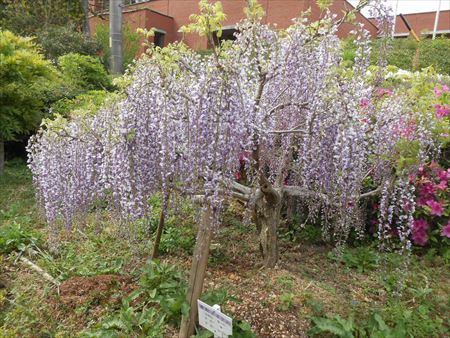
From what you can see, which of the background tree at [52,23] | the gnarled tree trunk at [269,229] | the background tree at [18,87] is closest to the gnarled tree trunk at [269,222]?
the gnarled tree trunk at [269,229]

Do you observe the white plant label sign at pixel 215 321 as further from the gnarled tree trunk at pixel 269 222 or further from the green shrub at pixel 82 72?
the green shrub at pixel 82 72

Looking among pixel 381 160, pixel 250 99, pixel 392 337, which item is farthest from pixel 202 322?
pixel 381 160

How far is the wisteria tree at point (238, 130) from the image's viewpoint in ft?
7.41

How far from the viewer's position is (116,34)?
8586mm

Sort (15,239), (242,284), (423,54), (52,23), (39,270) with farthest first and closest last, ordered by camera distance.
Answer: (52,23), (423,54), (15,239), (39,270), (242,284)

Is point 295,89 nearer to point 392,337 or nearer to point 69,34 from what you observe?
point 392,337

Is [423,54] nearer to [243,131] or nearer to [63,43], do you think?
[63,43]

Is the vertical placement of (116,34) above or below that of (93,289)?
above

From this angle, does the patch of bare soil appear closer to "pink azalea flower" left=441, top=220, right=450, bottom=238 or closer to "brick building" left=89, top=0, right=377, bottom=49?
"pink azalea flower" left=441, top=220, right=450, bottom=238

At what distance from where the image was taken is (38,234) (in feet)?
13.4

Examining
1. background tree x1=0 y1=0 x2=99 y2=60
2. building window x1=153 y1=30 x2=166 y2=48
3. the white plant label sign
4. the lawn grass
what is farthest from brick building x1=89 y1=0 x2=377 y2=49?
the white plant label sign

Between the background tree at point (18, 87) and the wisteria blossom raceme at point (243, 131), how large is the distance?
344 cm

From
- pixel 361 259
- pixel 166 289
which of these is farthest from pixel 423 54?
pixel 166 289

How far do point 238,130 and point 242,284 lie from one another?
1412 mm
